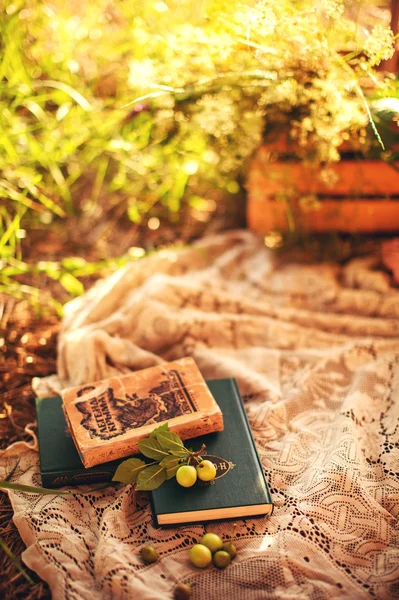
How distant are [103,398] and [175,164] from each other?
0.99 meters

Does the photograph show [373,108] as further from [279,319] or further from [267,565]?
[267,565]

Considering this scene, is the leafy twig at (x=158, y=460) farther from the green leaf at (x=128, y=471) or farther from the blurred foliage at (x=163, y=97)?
the blurred foliage at (x=163, y=97)

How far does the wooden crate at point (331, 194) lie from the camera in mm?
1745

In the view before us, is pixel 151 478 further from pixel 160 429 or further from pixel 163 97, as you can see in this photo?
pixel 163 97

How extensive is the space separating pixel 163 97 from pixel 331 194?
67cm

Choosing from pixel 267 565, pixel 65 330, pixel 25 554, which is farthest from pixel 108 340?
pixel 267 565

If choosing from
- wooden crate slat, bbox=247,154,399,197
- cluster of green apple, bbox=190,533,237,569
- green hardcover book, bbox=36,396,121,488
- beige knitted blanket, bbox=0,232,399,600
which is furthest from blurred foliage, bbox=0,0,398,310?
cluster of green apple, bbox=190,533,237,569

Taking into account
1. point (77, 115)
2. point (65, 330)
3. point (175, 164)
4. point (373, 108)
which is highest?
point (373, 108)

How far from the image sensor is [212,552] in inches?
39.6

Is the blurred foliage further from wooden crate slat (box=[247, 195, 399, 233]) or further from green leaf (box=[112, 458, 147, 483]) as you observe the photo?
green leaf (box=[112, 458, 147, 483])

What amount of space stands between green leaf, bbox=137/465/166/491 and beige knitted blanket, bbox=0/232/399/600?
0.29ft

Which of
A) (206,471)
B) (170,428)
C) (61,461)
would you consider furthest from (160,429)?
(61,461)

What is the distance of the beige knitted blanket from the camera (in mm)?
984

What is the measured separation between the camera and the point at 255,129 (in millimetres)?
1622
